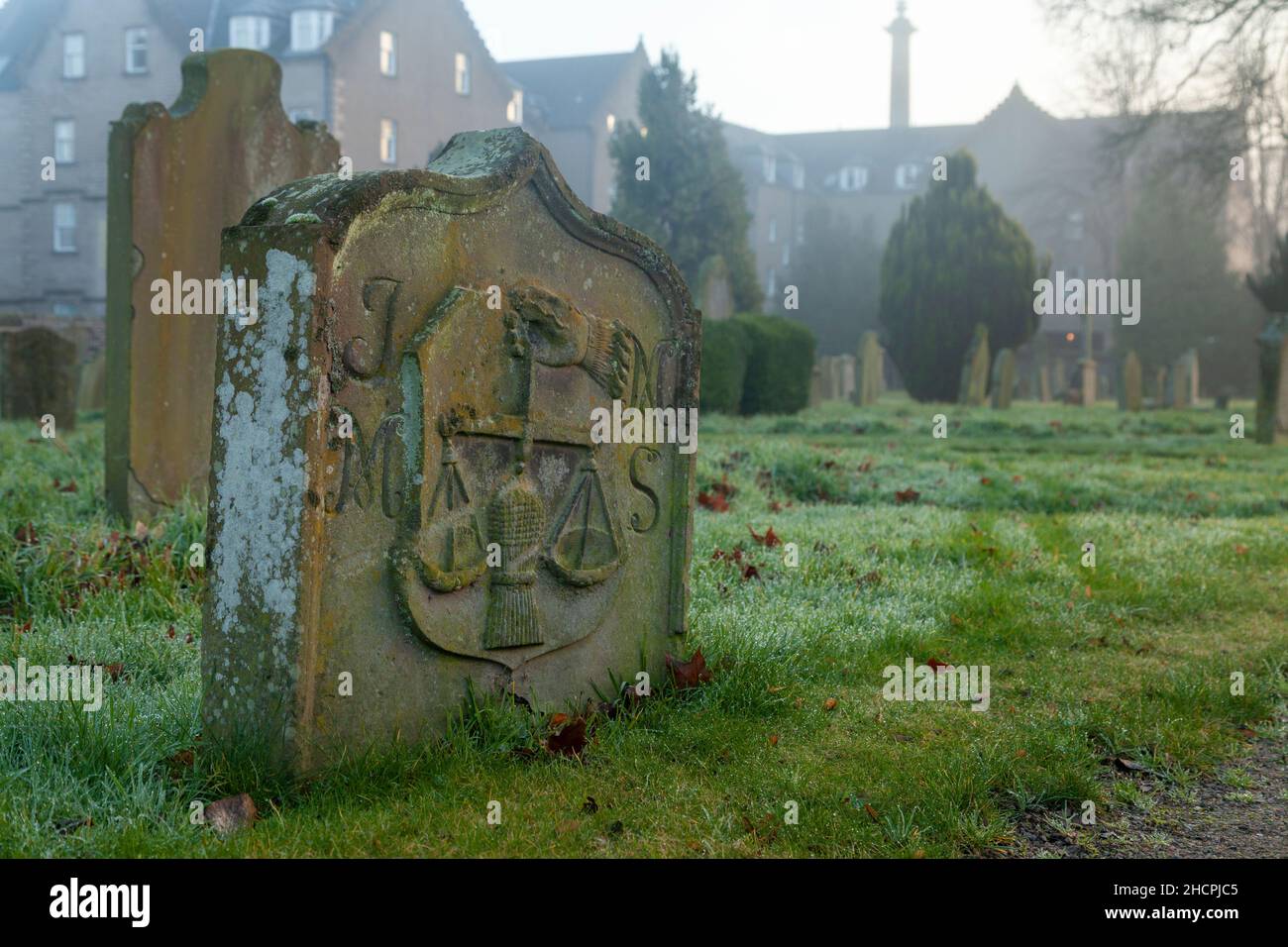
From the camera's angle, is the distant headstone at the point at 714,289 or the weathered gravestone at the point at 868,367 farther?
the weathered gravestone at the point at 868,367

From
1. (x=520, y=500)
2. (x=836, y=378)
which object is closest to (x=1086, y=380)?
(x=836, y=378)

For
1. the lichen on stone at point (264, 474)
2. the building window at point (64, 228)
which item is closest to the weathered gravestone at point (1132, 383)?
the lichen on stone at point (264, 474)

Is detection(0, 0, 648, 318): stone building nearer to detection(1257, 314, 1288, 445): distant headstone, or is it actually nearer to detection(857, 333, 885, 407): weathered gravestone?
detection(857, 333, 885, 407): weathered gravestone

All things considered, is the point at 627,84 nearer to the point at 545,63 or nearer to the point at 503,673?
the point at 545,63

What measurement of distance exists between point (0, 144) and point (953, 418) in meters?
35.8

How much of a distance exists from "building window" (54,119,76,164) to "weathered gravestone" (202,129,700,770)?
40675 millimetres

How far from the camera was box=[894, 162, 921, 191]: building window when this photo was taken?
60.8 metres

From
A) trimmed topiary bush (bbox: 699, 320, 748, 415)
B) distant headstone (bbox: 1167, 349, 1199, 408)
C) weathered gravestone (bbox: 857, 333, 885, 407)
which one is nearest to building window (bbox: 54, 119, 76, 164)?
weathered gravestone (bbox: 857, 333, 885, 407)

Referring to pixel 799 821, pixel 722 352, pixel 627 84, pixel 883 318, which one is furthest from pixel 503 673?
pixel 627 84

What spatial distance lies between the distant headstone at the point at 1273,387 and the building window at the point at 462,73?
105ft

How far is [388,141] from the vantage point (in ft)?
129

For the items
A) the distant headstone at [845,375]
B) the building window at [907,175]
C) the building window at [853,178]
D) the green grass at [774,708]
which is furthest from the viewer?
the building window at [853,178]

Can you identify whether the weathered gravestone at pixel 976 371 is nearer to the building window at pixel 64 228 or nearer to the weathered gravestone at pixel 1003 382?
the weathered gravestone at pixel 1003 382

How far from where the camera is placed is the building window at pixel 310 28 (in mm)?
37500
